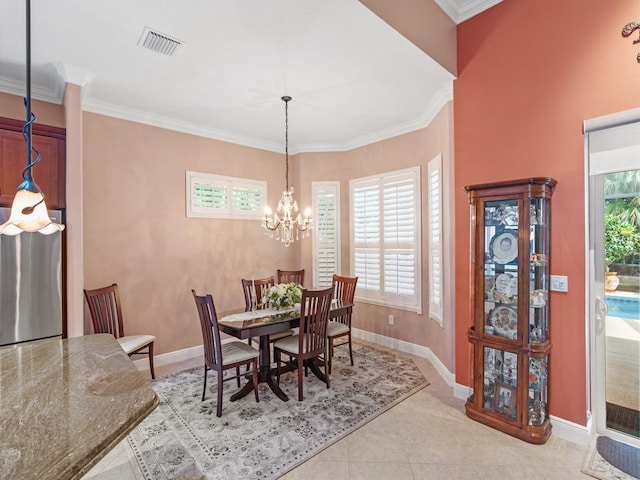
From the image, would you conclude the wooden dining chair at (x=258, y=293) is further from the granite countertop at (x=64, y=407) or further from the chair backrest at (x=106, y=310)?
the granite countertop at (x=64, y=407)

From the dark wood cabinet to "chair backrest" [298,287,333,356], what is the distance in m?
2.53

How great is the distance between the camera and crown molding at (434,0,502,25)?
9.68 feet

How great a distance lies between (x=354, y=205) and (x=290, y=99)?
2.02 meters

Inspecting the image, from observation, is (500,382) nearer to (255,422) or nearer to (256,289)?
(255,422)

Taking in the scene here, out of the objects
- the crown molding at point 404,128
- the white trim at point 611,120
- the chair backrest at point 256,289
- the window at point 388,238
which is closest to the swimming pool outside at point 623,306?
the white trim at point 611,120

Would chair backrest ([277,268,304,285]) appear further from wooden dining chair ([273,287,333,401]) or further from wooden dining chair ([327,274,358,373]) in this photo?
wooden dining chair ([273,287,333,401])

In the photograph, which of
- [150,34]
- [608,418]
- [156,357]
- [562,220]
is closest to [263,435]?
[156,357]

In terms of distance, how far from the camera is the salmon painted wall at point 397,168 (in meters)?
3.60

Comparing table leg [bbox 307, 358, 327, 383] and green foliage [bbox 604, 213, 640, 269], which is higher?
green foliage [bbox 604, 213, 640, 269]

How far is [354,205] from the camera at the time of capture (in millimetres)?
5203

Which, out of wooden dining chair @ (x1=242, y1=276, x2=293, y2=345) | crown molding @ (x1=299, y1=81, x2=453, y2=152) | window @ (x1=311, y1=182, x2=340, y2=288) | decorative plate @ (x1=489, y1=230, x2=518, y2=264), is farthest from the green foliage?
window @ (x1=311, y1=182, x2=340, y2=288)

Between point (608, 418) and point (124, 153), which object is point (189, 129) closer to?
point (124, 153)

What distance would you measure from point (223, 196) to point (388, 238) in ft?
8.22

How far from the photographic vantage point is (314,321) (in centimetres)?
328
